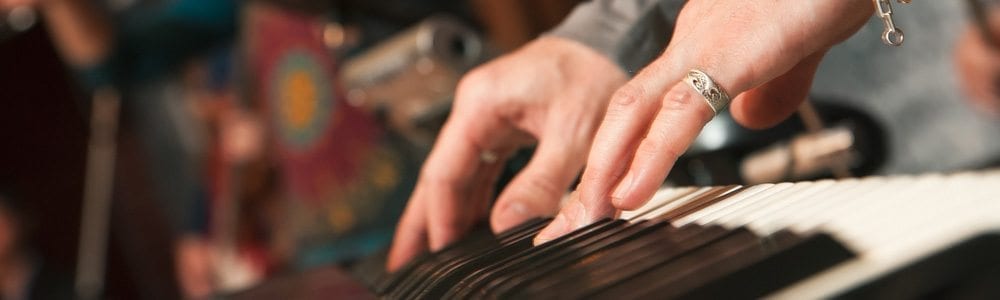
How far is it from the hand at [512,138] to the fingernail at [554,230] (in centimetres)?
10

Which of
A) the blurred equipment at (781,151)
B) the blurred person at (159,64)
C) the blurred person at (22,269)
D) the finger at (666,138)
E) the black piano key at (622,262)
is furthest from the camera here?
the blurred person at (22,269)

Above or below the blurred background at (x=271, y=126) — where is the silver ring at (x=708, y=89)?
above

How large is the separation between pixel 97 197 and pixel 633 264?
3.48 meters

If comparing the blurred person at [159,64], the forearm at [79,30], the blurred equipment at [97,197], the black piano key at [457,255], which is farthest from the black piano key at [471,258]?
the blurred equipment at [97,197]

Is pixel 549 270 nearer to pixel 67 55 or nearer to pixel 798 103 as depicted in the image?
pixel 798 103

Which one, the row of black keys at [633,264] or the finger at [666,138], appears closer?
the row of black keys at [633,264]

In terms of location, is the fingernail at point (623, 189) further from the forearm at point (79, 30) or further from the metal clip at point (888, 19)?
the forearm at point (79, 30)

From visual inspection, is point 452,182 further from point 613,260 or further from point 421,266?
point 613,260

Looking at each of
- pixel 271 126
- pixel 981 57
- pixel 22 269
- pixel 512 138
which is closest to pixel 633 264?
pixel 512 138

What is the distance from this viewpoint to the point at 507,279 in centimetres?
49

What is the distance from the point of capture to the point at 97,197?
136 inches

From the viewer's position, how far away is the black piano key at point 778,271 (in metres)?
0.35

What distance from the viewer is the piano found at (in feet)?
1.05

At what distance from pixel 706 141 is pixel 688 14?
314mm
